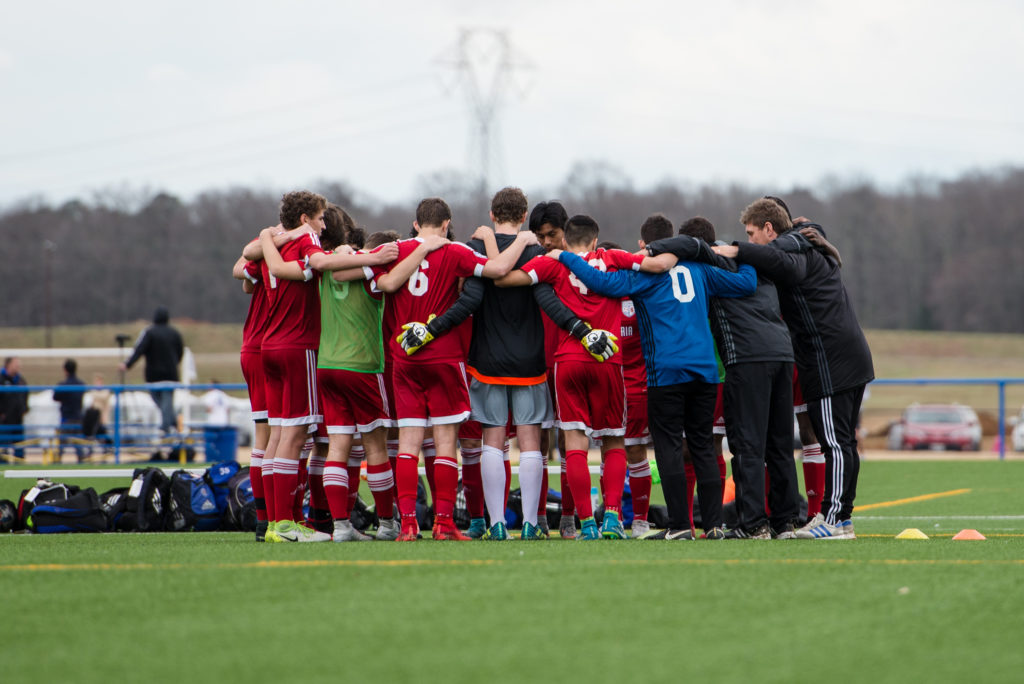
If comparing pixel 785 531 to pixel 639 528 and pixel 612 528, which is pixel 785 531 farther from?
pixel 612 528

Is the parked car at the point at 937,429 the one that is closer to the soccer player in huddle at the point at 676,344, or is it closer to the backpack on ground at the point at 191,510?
the backpack on ground at the point at 191,510

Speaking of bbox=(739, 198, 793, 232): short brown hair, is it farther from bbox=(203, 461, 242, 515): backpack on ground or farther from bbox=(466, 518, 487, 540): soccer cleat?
bbox=(203, 461, 242, 515): backpack on ground

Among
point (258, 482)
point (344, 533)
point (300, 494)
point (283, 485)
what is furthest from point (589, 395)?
point (258, 482)

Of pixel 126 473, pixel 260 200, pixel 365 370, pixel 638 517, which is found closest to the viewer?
pixel 365 370

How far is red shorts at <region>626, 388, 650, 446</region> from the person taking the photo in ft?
25.6

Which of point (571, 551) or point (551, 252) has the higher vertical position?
point (551, 252)

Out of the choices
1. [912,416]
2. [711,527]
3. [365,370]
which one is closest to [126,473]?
[365,370]

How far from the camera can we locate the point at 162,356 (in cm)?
1617

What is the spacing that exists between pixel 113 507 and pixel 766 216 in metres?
5.51

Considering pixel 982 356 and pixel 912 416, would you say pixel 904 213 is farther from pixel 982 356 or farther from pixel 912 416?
pixel 912 416

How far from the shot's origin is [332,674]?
321cm

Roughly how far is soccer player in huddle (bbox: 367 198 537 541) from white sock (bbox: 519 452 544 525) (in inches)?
17.0

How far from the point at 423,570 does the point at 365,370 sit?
227cm

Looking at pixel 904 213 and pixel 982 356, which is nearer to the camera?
pixel 982 356
